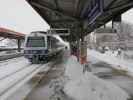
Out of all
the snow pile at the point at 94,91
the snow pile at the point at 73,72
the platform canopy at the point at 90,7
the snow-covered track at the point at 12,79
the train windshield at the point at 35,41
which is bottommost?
the snow-covered track at the point at 12,79

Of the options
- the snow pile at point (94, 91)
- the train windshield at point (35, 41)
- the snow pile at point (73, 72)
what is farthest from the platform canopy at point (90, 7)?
the train windshield at point (35, 41)

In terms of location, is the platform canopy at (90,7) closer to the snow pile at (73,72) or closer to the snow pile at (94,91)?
the snow pile at (94,91)

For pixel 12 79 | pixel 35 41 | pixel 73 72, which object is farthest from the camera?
pixel 35 41

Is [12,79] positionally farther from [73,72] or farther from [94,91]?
[94,91]

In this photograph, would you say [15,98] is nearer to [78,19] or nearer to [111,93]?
[111,93]

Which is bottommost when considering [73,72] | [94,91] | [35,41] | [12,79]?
[12,79]

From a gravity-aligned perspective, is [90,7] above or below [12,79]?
above

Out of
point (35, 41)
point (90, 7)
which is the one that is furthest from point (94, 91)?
point (35, 41)

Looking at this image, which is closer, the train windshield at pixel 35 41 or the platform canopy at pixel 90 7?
the platform canopy at pixel 90 7

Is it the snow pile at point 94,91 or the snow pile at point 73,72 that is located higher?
the snow pile at point 94,91

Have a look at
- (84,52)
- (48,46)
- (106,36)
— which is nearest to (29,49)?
(48,46)

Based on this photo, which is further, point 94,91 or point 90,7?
point 90,7

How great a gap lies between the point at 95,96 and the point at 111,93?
1.93 ft

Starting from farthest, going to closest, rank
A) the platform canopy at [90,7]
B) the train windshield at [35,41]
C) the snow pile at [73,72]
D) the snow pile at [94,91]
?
the train windshield at [35,41]
the snow pile at [73,72]
the platform canopy at [90,7]
the snow pile at [94,91]
